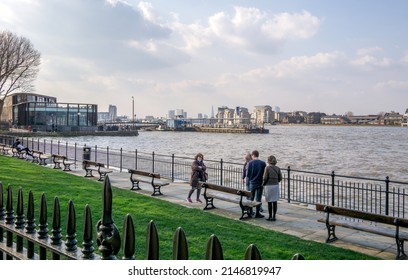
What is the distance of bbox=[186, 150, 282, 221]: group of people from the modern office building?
266ft

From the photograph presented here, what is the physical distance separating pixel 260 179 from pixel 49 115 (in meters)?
94.1

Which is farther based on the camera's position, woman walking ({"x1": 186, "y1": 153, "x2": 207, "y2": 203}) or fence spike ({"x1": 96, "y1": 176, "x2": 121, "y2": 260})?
woman walking ({"x1": 186, "y1": 153, "x2": 207, "y2": 203})

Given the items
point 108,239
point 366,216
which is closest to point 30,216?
point 108,239

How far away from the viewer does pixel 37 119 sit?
9431cm

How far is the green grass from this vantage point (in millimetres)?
7105

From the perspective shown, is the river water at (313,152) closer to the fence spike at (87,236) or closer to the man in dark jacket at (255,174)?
the man in dark jacket at (255,174)

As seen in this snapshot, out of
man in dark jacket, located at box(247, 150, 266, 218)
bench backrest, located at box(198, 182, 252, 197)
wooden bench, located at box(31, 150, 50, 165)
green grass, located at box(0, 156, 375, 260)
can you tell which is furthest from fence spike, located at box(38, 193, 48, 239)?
wooden bench, located at box(31, 150, 50, 165)

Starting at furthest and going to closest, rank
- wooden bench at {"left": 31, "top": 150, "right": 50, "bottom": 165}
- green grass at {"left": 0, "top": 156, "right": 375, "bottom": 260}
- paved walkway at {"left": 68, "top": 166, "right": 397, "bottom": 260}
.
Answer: wooden bench at {"left": 31, "top": 150, "right": 50, "bottom": 165} < paved walkway at {"left": 68, "top": 166, "right": 397, "bottom": 260} < green grass at {"left": 0, "top": 156, "right": 375, "bottom": 260}

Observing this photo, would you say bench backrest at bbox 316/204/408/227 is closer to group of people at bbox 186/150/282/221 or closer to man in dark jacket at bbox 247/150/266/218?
group of people at bbox 186/150/282/221

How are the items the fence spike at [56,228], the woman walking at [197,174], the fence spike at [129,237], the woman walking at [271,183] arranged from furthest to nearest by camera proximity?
the woman walking at [197,174] → the woman walking at [271,183] → the fence spike at [56,228] → the fence spike at [129,237]

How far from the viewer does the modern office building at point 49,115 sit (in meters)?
93.6

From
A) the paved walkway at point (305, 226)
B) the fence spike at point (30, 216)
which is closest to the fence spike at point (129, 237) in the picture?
the fence spike at point (30, 216)

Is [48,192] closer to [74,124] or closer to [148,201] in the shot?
[148,201]

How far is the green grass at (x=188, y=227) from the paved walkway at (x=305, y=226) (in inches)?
20.5
